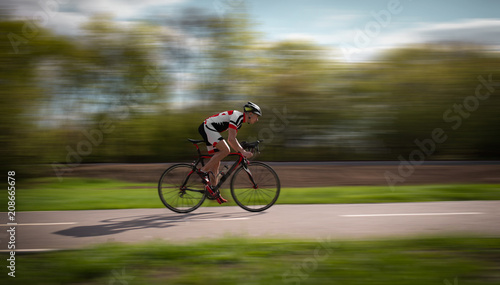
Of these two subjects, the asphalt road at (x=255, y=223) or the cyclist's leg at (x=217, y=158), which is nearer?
the asphalt road at (x=255, y=223)

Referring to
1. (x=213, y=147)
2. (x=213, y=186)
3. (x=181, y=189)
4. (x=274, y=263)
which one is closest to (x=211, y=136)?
(x=213, y=147)

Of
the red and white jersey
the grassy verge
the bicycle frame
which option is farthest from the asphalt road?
the red and white jersey

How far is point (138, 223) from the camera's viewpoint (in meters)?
6.07

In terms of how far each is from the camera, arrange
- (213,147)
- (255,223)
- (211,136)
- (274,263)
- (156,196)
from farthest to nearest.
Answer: (156,196)
(213,147)
(211,136)
(255,223)
(274,263)

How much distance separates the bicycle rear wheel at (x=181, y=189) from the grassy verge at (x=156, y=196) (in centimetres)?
59

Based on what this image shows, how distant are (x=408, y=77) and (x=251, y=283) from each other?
461 inches

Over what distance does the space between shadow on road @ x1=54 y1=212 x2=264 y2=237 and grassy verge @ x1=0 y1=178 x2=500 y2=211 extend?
885 mm

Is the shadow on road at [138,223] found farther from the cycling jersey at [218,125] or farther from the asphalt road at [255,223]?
the cycling jersey at [218,125]

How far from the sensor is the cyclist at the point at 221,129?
22.0 feet

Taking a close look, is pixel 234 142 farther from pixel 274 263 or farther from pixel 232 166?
pixel 274 263

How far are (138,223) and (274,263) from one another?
9.37 ft

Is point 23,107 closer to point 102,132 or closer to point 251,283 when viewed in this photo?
point 102,132

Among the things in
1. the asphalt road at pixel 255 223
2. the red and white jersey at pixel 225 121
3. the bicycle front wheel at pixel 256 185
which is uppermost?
the red and white jersey at pixel 225 121

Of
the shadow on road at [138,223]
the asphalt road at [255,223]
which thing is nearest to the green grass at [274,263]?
the asphalt road at [255,223]
